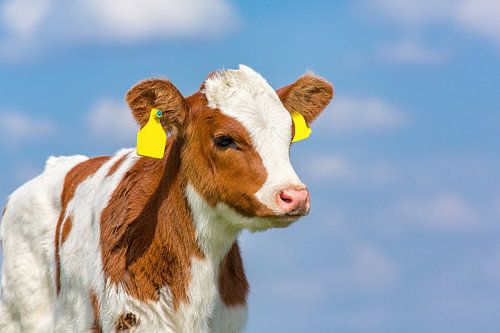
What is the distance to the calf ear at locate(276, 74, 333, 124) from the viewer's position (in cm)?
1101

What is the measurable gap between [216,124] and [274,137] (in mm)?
543

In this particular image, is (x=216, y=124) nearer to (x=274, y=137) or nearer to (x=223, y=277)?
(x=274, y=137)

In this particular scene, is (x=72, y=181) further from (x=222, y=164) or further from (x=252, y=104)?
(x=252, y=104)

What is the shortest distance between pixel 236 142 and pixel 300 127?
1454mm

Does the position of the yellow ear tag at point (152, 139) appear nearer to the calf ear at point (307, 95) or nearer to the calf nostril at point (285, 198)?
the calf nostril at point (285, 198)

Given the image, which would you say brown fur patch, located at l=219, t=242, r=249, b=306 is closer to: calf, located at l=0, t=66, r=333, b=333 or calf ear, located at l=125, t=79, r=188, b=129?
calf, located at l=0, t=66, r=333, b=333

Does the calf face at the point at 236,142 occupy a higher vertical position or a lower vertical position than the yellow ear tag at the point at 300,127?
lower

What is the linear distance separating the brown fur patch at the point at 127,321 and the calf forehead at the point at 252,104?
6.20 ft

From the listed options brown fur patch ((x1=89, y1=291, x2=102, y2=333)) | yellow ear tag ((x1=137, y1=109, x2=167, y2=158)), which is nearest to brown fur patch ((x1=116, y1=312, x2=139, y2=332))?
brown fur patch ((x1=89, y1=291, x2=102, y2=333))

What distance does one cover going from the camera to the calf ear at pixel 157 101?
9.93m

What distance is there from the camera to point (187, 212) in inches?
396

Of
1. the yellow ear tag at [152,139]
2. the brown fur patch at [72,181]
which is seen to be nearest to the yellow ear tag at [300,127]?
the yellow ear tag at [152,139]

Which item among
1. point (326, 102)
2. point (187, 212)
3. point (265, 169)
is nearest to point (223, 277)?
point (187, 212)

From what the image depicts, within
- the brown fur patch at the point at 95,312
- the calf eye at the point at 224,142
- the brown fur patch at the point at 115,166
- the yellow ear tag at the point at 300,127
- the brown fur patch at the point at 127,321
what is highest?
the yellow ear tag at the point at 300,127
